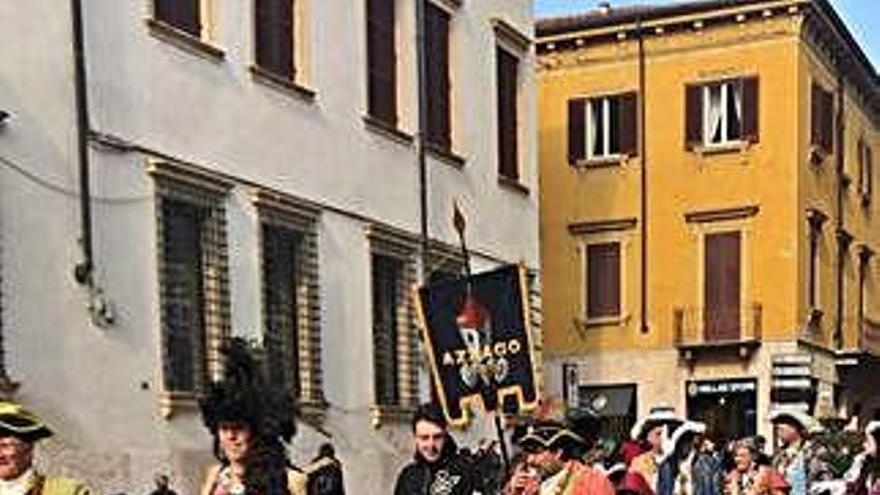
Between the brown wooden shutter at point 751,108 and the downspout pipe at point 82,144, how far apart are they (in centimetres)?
2223

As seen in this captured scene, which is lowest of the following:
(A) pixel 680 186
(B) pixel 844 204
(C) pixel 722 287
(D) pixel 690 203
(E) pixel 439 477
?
(C) pixel 722 287

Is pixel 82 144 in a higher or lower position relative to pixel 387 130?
lower

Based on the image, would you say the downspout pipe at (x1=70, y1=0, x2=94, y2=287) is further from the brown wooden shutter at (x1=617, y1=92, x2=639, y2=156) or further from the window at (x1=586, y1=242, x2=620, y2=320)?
the window at (x1=586, y1=242, x2=620, y2=320)

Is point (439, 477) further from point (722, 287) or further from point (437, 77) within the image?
point (722, 287)

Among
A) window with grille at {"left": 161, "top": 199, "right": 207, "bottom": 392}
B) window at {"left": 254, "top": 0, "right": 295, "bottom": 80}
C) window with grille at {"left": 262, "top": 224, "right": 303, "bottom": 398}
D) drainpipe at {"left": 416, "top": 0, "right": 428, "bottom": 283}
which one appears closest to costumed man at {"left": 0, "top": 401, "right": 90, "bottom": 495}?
window with grille at {"left": 161, "top": 199, "right": 207, "bottom": 392}

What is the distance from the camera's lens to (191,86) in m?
18.1

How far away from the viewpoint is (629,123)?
122 ft

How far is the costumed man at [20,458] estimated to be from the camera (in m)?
6.40

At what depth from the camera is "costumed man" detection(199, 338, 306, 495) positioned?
5992 mm

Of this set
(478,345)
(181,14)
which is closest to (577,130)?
(181,14)

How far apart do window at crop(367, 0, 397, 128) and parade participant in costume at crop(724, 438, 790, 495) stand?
9066 mm

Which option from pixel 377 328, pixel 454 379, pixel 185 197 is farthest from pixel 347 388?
pixel 454 379

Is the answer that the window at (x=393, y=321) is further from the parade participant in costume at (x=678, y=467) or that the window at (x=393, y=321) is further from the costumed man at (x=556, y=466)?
the costumed man at (x=556, y=466)

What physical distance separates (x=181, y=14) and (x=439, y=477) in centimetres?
1027
